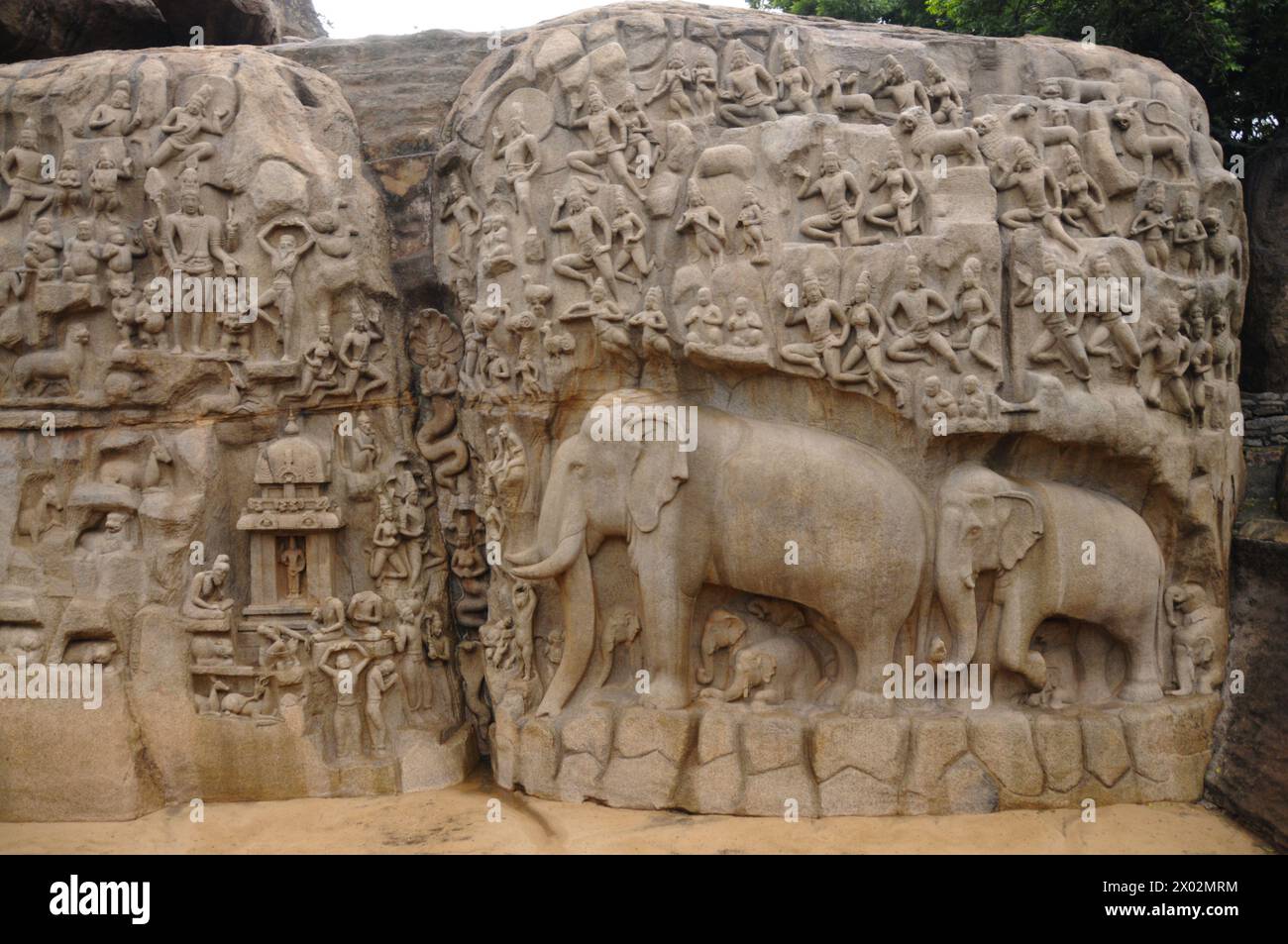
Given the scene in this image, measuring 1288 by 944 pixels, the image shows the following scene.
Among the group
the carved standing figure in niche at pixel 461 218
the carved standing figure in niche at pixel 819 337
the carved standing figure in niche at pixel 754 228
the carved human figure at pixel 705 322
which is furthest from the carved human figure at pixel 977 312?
the carved standing figure in niche at pixel 461 218

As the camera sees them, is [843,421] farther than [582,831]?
Yes

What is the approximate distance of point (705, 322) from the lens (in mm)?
7020

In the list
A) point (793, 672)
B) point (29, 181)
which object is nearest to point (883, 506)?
point (793, 672)

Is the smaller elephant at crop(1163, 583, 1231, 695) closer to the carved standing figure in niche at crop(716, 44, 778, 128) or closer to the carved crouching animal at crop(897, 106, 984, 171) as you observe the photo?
the carved crouching animal at crop(897, 106, 984, 171)

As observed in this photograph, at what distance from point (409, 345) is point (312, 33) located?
791 cm

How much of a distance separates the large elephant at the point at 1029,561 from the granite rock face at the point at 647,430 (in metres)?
0.03

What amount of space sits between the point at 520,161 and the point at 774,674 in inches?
158

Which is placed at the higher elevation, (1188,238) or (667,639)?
(1188,238)

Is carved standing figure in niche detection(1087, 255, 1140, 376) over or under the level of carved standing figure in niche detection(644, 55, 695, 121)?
under

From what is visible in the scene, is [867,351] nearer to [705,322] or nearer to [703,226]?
[705,322]

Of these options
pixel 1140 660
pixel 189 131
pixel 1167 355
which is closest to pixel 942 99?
pixel 1167 355

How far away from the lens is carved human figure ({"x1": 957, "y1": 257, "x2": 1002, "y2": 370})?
694cm

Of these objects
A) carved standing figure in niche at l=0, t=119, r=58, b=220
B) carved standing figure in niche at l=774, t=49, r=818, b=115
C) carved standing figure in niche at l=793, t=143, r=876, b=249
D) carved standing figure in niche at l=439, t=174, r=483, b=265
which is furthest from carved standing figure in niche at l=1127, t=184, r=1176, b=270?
carved standing figure in niche at l=0, t=119, r=58, b=220

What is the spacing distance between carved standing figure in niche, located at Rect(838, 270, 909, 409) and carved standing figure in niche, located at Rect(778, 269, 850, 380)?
7cm
